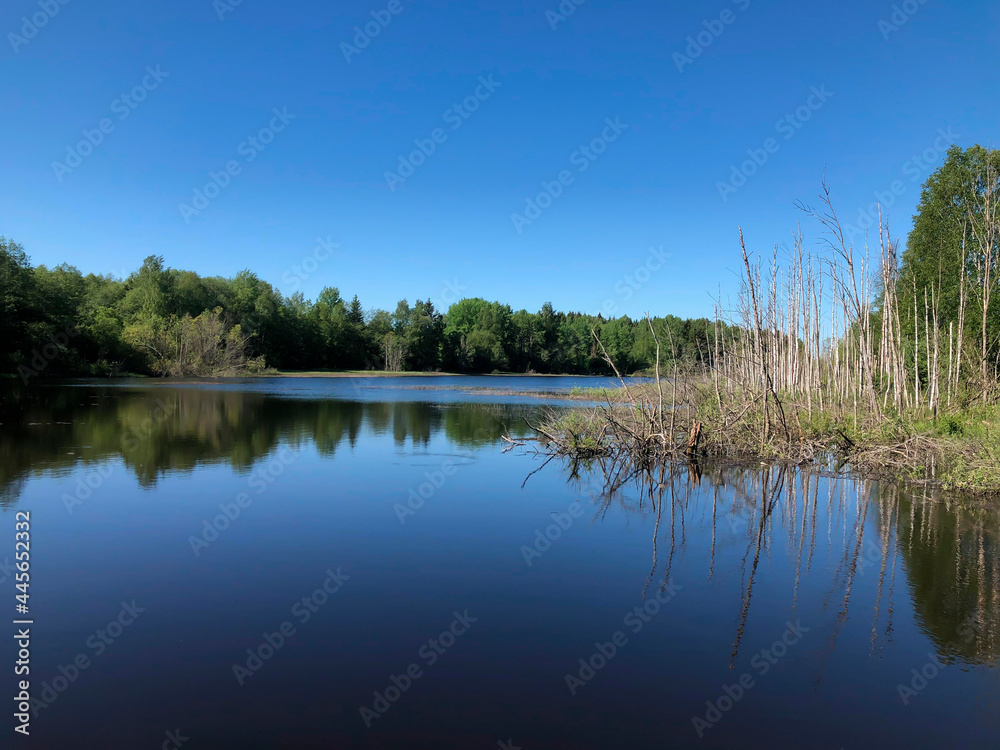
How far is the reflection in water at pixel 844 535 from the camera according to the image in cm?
640

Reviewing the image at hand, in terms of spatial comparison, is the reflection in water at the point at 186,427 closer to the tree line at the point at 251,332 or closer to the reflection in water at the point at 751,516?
the reflection in water at the point at 751,516

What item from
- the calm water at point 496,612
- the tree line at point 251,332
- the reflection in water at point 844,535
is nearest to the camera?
the calm water at point 496,612

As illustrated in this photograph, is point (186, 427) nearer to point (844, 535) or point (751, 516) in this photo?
point (751, 516)

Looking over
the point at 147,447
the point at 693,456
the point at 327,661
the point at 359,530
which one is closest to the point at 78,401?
the point at 147,447

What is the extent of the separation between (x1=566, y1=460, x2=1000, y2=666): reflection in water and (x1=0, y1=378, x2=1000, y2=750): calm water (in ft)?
0.17

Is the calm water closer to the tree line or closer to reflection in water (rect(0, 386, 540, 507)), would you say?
reflection in water (rect(0, 386, 540, 507))

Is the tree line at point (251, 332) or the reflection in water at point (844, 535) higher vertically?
the tree line at point (251, 332)

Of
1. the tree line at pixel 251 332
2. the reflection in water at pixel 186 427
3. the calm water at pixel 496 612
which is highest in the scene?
the tree line at pixel 251 332

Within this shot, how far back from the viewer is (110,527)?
29.1ft

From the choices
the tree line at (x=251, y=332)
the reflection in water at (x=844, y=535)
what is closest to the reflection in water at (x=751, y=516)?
the reflection in water at (x=844, y=535)

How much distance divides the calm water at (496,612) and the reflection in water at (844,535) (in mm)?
53

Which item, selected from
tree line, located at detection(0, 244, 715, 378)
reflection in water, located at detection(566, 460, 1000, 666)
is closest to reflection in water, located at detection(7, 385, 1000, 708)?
reflection in water, located at detection(566, 460, 1000, 666)

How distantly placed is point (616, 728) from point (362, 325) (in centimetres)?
9174

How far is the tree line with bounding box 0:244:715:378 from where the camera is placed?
154ft
